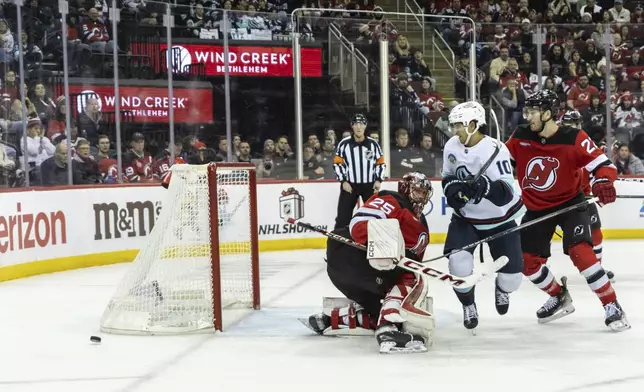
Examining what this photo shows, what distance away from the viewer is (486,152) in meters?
4.66

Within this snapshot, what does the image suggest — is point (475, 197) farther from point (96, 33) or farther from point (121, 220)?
point (96, 33)

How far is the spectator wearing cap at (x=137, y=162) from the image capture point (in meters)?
8.96

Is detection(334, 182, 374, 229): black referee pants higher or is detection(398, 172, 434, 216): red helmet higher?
detection(398, 172, 434, 216): red helmet

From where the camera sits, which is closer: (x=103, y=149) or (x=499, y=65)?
(x=103, y=149)

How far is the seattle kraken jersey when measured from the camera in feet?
15.3

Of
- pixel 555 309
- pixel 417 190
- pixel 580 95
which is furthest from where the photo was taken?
pixel 580 95

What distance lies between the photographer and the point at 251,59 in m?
9.73

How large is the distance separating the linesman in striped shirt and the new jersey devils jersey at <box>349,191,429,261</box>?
12.6 feet

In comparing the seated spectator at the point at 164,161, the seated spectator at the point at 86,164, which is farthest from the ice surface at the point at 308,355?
the seated spectator at the point at 164,161

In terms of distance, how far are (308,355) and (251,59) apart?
5.86 m

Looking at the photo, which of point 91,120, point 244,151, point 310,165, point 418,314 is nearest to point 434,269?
point 418,314

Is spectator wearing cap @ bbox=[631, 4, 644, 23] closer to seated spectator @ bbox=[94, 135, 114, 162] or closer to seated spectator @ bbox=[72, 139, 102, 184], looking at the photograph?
seated spectator @ bbox=[94, 135, 114, 162]

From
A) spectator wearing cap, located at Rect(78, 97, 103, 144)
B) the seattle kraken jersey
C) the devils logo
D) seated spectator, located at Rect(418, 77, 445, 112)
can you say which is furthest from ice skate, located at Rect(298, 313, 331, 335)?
seated spectator, located at Rect(418, 77, 445, 112)

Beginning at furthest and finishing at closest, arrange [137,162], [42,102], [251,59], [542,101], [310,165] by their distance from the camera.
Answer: [310,165] < [251,59] < [137,162] < [42,102] < [542,101]
